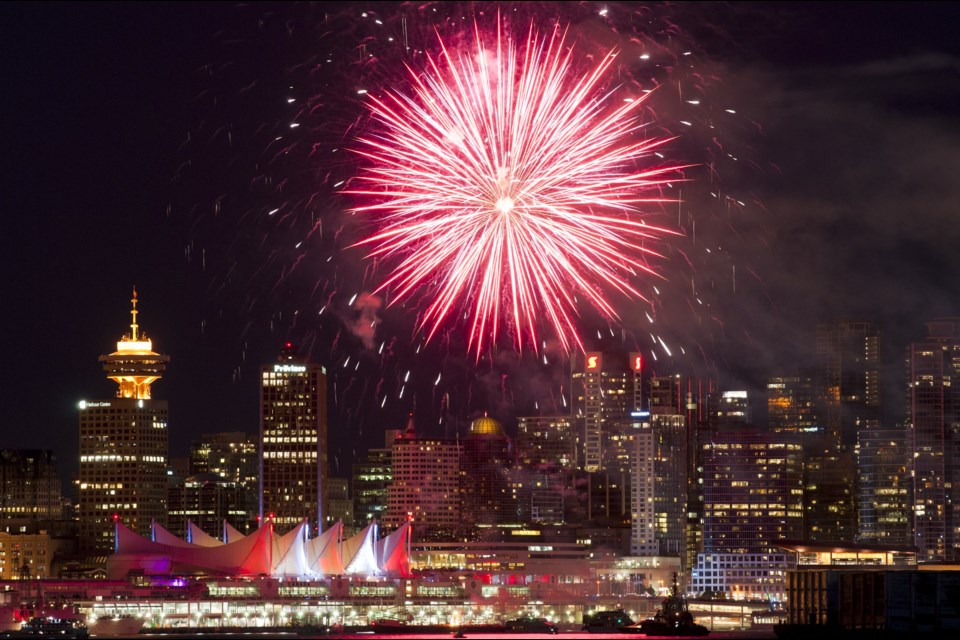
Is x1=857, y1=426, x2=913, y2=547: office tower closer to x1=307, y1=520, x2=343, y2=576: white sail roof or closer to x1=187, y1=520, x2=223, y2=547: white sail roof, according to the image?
x1=307, y1=520, x2=343, y2=576: white sail roof

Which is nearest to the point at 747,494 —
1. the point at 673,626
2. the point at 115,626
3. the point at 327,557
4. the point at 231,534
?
the point at 327,557

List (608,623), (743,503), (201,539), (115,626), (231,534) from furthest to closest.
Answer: (743,503), (231,534), (201,539), (115,626), (608,623)

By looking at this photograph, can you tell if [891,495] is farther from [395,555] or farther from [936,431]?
[395,555]

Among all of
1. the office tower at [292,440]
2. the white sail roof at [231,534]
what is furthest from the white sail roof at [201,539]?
the office tower at [292,440]

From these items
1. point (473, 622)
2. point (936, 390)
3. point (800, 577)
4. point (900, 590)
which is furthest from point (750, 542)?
point (900, 590)

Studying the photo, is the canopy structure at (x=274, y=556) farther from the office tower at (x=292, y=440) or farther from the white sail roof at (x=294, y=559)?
the office tower at (x=292, y=440)

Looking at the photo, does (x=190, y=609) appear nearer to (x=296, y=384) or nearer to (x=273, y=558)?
(x=273, y=558)

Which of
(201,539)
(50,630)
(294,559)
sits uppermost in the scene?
(201,539)
